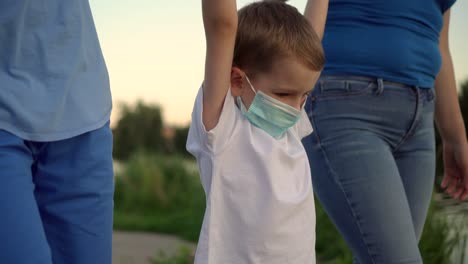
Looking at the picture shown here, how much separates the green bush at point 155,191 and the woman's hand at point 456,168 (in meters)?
6.30

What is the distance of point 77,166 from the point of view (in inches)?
80.4

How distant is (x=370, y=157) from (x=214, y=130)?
59 cm

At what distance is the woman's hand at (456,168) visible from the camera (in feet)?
9.59

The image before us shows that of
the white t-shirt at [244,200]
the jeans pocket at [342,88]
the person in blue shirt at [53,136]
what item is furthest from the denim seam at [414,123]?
the person in blue shirt at [53,136]

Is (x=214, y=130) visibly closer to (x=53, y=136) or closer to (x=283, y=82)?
(x=283, y=82)

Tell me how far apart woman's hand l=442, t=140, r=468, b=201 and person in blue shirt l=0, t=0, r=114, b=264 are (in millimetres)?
1367

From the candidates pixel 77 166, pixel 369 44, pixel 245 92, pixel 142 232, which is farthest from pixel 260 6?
pixel 142 232

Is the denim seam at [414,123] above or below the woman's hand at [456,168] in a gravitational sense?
above

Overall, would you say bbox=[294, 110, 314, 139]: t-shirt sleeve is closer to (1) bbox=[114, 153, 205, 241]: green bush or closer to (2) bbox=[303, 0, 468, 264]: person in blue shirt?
(2) bbox=[303, 0, 468, 264]: person in blue shirt

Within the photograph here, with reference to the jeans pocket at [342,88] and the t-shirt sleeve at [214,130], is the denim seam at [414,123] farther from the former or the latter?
the t-shirt sleeve at [214,130]

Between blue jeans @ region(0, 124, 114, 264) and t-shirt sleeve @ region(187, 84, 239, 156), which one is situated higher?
t-shirt sleeve @ region(187, 84, 239, 156)

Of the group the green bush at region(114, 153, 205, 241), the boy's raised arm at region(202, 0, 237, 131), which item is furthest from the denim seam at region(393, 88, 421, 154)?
the green bush at region(114, 153, 205, 241)

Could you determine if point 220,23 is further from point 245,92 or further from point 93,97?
point 93,97

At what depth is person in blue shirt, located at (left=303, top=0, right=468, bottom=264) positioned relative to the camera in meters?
2.33
